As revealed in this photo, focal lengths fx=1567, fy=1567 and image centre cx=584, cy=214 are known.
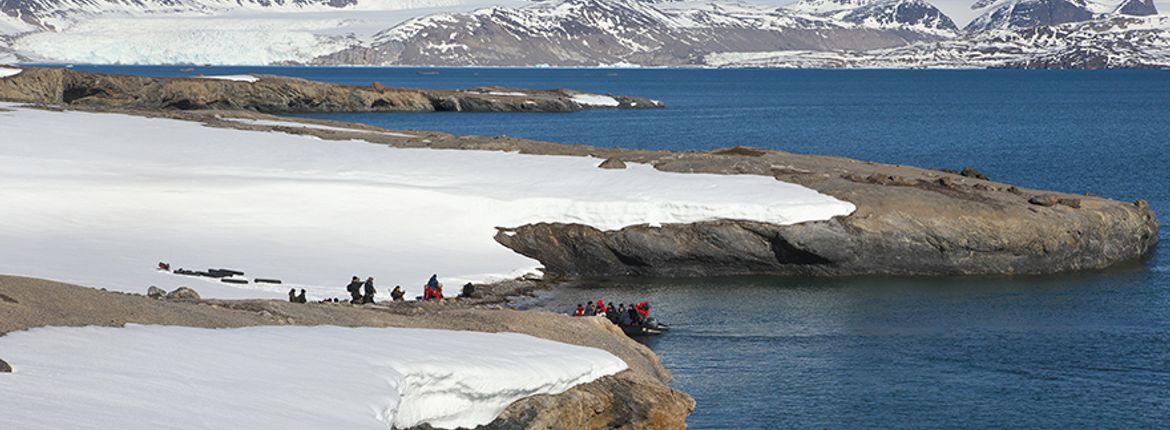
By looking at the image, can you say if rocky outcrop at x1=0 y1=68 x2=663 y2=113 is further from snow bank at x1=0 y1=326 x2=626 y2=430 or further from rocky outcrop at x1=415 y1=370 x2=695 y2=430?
rocky outcrop at x1=415 y1=370 x2=695 y2=430

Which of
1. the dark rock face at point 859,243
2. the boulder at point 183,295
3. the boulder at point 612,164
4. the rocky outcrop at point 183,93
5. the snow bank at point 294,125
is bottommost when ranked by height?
the boulder at point 183,295

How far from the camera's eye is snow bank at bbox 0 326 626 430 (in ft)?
72.4

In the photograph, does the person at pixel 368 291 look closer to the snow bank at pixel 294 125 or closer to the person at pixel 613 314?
the person at pixel 613 314

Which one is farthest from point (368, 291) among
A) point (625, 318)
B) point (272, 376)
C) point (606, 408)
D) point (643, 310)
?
point (272, 376)

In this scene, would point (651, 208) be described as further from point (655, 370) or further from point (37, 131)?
point (37, 131)

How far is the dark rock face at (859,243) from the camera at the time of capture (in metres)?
63.7

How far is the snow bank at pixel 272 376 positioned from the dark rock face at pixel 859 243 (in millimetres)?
32532

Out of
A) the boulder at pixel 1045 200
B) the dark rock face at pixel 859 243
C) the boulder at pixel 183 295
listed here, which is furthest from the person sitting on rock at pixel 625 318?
the boulder at pixel 1045 200

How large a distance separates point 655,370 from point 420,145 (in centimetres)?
5102

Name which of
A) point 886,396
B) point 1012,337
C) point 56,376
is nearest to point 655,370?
point 886,396

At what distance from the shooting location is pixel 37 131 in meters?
85.2

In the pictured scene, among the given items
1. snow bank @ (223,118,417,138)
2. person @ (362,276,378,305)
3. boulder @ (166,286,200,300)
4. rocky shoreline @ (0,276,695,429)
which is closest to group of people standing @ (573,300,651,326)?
person @ (362,276,378,305)

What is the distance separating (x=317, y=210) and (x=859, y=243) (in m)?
23.0

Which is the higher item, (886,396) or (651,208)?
(651,208)
